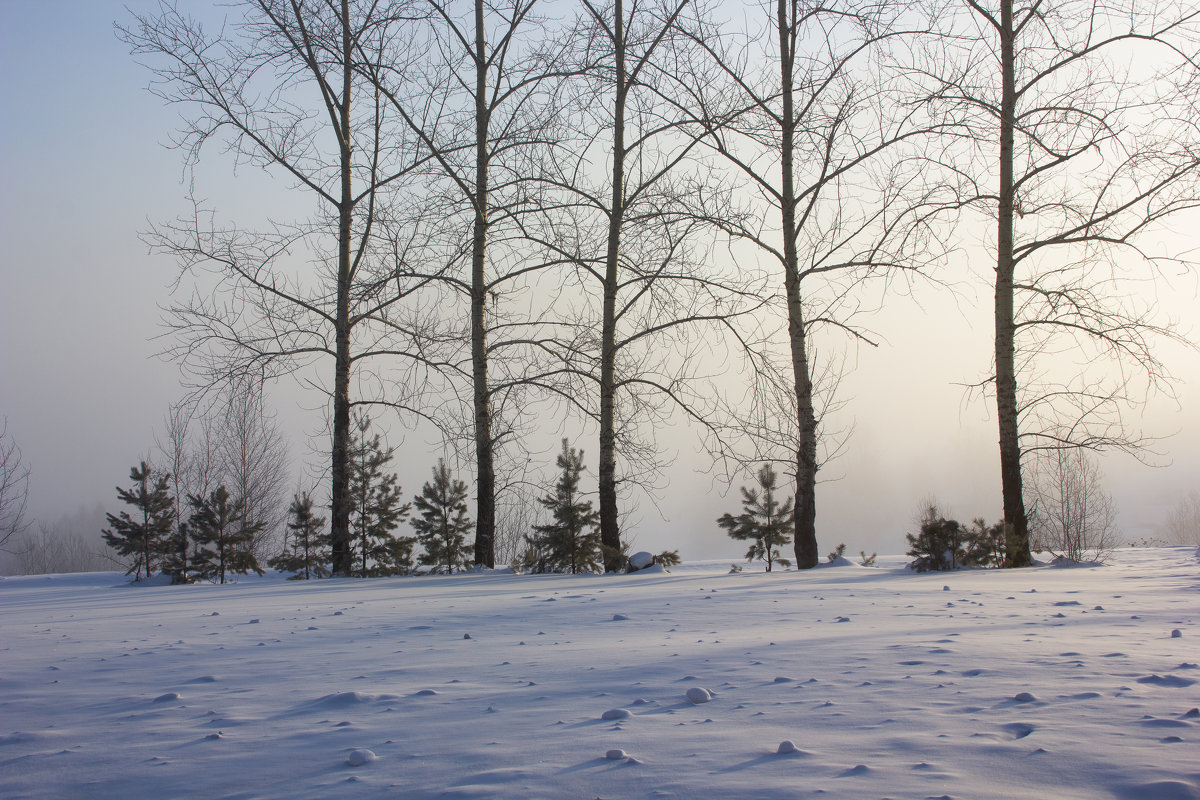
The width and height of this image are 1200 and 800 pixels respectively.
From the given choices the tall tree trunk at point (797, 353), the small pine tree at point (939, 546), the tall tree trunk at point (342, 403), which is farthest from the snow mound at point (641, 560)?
the tall tree trunk at point (342, 403)

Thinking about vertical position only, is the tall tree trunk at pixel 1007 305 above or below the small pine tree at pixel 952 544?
above

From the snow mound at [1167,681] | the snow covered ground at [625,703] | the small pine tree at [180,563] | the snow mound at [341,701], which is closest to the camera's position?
the snow covered ground at [625,703]

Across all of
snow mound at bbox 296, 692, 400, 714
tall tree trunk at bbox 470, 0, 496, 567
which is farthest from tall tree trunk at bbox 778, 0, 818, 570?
snow mound at bbox 296, 692, 400, 714

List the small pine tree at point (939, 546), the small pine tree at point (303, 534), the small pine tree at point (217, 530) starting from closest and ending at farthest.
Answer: the small pine tree at point (939, 546) → the small pine tree at point (217, 530) → the small pine tree at point (303, 534)

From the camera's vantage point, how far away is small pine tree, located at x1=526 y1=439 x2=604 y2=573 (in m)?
11.0

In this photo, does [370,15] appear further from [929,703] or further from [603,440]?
[929,703]

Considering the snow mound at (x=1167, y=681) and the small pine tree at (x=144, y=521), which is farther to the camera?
the small pine tree at (x=144, y=521)

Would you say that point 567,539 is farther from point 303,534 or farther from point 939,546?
point 303,534

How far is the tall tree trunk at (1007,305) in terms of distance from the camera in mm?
10391

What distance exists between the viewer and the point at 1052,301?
10.1 m

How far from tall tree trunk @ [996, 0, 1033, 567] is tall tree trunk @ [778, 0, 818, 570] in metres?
2.52

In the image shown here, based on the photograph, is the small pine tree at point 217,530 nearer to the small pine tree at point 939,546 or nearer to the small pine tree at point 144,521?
the small pine tree at point 144,521

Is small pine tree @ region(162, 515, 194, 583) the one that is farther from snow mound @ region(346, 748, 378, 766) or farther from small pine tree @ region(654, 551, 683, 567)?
snow mound @ region(346, 748, 378, 766)

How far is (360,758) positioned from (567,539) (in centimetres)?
892
